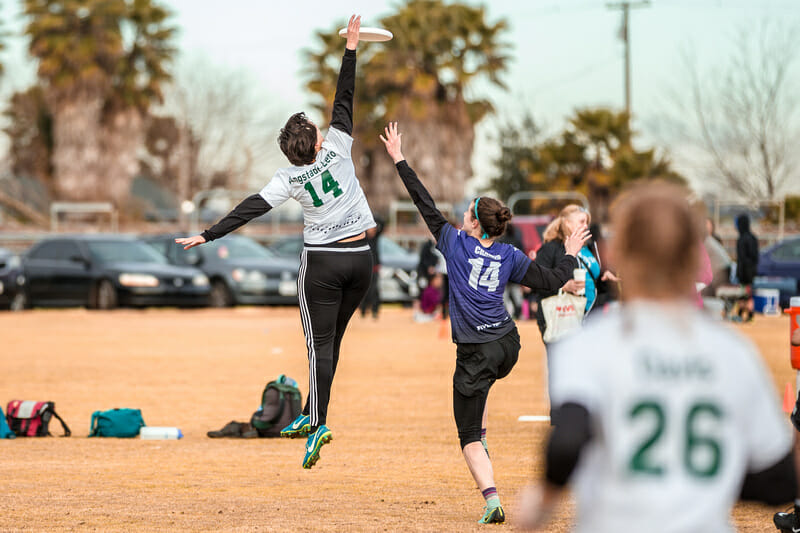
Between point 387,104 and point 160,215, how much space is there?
→ 48.3 feet

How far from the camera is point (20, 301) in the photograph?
26.1m

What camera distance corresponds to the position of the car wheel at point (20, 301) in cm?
2600

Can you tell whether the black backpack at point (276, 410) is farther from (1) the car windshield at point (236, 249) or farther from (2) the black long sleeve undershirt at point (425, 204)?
(1) the car windshield at point (236, 249)

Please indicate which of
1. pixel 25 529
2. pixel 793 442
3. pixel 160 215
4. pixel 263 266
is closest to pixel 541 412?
pixel 25 529

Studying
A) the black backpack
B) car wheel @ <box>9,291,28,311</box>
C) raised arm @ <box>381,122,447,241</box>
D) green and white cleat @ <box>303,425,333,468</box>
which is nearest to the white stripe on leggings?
green and white cleat @ <box>303,425,333,468</box>

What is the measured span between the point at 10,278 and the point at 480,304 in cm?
2160

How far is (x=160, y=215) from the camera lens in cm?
5238

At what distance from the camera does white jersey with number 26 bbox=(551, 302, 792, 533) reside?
106 inches

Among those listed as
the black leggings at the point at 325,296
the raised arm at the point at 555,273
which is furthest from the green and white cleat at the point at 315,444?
the raised arm at the point at 555,273

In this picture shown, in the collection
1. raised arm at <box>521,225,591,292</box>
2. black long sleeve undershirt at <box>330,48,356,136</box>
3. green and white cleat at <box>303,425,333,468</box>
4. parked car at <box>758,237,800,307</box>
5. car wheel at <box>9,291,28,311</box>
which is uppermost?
black long sleeve undershirt at <box>330,48,356,136</box>

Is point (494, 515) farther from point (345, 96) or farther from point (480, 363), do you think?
point (345, 96)

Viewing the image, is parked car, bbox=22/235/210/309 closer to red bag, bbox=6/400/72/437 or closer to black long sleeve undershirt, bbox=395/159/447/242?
red bag, bbox=6/400/72/437

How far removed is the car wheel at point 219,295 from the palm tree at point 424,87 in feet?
52.5

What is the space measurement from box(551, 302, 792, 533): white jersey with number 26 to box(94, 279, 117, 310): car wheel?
23.7m
